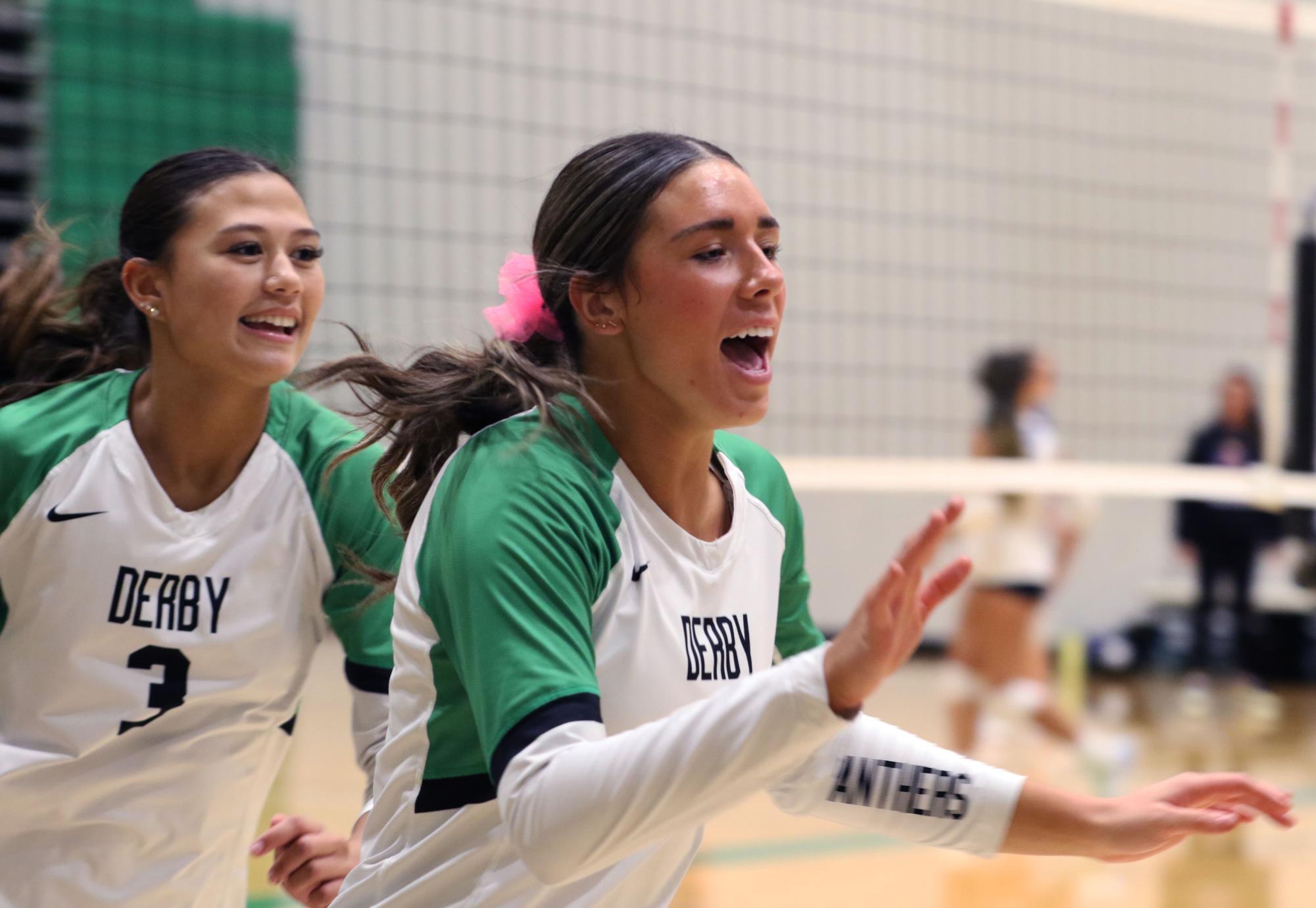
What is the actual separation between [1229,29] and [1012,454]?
13.7 ft

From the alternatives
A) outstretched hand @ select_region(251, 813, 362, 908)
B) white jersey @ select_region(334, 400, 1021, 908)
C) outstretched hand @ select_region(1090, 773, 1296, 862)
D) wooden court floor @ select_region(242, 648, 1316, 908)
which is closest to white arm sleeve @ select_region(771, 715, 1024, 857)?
white jersey @ select_region(334, 400, 1021, 908)

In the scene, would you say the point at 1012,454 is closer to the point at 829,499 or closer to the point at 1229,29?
the point at 829,499

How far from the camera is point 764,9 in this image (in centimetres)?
681

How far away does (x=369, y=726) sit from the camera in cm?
203

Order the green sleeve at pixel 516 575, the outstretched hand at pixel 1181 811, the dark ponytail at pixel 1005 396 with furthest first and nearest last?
the dark ponytail at pixel 1005 396 → the outstretched hand at pixel 1181 811 → the green sleeve at pixel 516 575

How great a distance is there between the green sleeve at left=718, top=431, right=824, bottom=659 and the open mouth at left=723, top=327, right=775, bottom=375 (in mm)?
211

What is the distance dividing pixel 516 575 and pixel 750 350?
1.30 feet

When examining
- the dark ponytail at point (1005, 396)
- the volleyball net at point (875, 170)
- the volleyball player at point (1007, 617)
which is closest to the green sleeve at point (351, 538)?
the volleyball net at point (875, 170)

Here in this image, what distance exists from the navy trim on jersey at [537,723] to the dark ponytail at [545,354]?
1.02 feet

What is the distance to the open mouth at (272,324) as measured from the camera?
2.13m

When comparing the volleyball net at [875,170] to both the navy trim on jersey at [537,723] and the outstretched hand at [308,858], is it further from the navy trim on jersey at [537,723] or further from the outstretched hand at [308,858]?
the navy trim on jersey at [537,723]

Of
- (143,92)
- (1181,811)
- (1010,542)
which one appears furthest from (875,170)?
(1181,811)

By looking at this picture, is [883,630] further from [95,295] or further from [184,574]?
[95,295]

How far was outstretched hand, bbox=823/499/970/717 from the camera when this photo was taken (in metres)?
1.18
